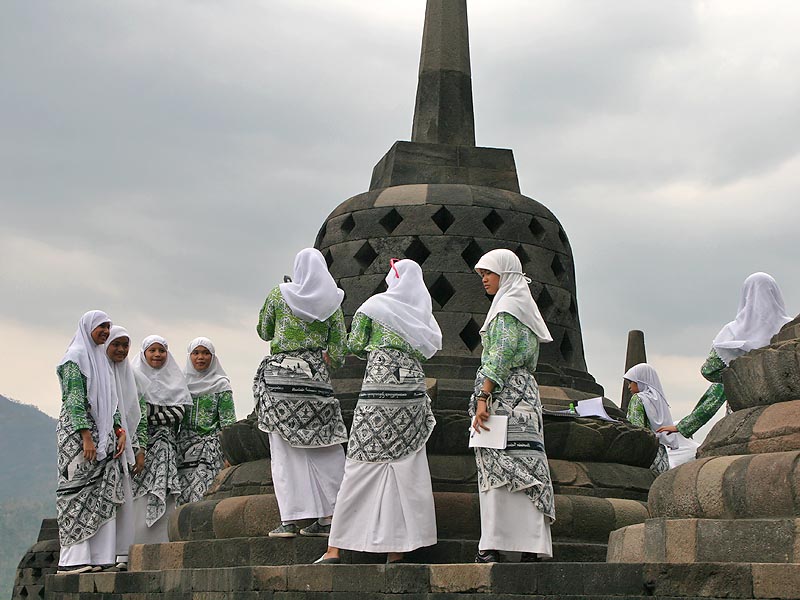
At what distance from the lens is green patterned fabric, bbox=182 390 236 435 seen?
39.0 ft

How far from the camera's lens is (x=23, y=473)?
154 m

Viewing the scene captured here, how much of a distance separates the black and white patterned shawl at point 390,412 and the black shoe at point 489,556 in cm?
82

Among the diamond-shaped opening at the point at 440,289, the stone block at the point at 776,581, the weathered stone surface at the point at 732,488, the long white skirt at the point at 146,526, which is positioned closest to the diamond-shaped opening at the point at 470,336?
the diamond-shaped opening at the point at 440,289

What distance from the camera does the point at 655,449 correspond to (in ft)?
35.7

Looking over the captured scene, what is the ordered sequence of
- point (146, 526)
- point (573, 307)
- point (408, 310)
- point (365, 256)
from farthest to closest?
point (573, 307) < point (365, 256) < point (146, 526) < point (408, 310)

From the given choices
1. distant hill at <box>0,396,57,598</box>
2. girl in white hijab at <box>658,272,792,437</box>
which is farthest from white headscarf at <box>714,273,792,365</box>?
distant hill at <box>0,396,57,598</box>

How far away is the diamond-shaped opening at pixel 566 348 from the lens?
39.3 feet

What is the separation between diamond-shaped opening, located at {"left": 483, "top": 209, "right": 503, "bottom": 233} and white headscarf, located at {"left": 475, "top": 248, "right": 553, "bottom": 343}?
2928 mm

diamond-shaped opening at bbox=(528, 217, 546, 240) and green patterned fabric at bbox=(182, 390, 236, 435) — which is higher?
diamond-shaped opening at bbox=(528, 217, 546, 240)

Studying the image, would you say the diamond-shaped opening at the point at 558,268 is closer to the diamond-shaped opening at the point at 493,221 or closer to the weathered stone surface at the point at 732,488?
the diamond-shaped opening at the point at 493,221

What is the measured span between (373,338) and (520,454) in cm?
133

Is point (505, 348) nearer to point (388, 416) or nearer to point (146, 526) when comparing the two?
point (388, 416)

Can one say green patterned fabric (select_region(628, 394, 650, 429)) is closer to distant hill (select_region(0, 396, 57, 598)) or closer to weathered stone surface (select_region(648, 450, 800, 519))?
weathered stone surface (select_region(648, 450, 800, 519))

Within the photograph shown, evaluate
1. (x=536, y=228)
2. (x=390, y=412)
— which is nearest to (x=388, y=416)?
(x=390, y=412)
